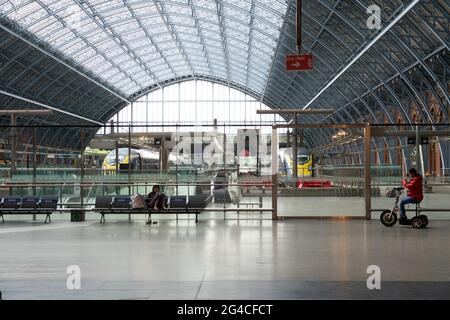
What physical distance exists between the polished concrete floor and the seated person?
3.54 ft

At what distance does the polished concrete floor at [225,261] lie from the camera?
7262 millimetres

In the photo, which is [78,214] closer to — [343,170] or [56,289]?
[56,289]

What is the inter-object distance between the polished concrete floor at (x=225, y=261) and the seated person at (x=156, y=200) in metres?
1.08

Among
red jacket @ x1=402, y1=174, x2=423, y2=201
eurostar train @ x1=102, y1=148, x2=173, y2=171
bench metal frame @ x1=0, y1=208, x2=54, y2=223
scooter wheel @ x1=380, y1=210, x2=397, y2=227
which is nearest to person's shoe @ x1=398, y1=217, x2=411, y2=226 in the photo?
scooter wheel @ x1=380, y1=210, x2=397, y2=227

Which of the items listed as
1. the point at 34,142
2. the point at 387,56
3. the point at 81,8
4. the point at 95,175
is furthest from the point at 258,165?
the point at 81,8

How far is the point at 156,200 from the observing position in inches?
661

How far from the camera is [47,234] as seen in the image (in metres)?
13.9

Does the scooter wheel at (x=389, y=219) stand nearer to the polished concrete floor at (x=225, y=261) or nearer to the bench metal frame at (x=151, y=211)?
the polished concrete floor at (x=225, y=261)

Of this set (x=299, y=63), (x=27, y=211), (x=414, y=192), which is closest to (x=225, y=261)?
(x=414, y=192)

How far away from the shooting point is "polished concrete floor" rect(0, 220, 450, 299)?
23.8 ft

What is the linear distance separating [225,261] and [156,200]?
7.38m

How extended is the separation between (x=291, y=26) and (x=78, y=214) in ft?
95.9

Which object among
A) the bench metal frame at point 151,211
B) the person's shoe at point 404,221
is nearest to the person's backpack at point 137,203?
the bench metal frame at point 151,211

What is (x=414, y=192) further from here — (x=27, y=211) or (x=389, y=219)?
(x=27, y=211)
